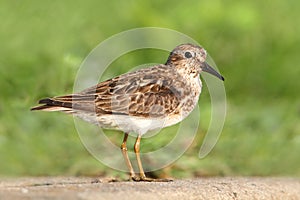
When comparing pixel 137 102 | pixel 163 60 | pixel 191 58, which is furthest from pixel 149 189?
pixel 163 60

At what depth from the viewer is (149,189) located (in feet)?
22.6

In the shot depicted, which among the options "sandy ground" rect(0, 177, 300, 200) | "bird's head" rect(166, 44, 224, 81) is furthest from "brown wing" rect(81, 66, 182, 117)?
"sandy ground" rect(0, 177, 300, 200)

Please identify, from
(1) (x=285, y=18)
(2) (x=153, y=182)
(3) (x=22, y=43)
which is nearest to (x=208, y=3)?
(1) (x=285, y=18)

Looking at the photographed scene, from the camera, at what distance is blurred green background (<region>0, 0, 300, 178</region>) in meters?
9.56

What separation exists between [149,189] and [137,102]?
1.17 m

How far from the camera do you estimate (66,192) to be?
6.52m

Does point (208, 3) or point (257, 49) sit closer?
point (257, 49)

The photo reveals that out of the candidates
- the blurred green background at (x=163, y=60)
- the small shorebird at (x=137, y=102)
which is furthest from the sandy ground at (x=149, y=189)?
the blurred green background at (x=163, y=60)

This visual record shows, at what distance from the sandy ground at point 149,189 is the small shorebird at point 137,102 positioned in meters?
0.48

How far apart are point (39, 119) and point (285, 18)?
466 cm

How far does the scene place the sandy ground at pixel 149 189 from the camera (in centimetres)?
645

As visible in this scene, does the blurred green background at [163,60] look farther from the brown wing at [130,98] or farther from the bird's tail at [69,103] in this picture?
the bird's tail at [69,103]

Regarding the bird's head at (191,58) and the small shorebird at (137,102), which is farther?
the bird's head at (191,58)

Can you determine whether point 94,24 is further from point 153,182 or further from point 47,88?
point 153,182
